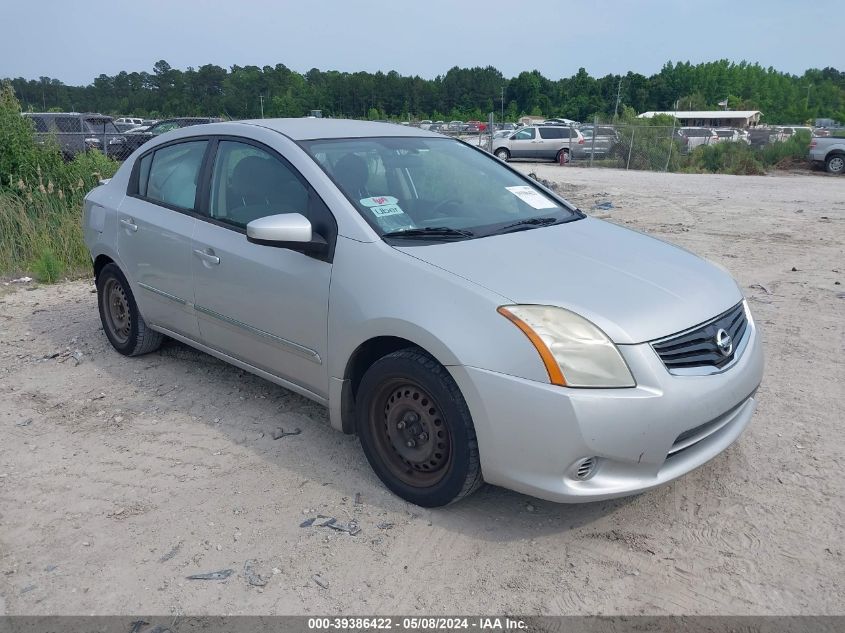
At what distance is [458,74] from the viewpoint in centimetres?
11731

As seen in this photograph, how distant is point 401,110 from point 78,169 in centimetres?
9193

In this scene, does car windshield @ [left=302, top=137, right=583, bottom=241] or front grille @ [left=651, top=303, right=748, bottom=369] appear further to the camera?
car windshield @ [left=302, top=137, right=583, bottom=241]

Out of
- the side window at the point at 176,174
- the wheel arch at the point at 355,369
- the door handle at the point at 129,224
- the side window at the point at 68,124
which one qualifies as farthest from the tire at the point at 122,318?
the side window at the point at 68,124

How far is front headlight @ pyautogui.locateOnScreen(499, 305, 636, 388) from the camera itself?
9.16ft

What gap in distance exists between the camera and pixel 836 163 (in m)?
23.4

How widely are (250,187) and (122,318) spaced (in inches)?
76.5

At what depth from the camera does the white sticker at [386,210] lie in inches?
141

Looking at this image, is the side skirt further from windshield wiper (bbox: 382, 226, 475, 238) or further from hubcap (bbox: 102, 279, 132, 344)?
windshield wiper (bbox: 382, 226, 475, 238)

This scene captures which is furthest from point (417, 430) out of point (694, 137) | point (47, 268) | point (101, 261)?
point (694, 137)

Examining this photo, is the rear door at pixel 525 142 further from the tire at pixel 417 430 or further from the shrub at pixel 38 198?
the tire at pixel 417 430

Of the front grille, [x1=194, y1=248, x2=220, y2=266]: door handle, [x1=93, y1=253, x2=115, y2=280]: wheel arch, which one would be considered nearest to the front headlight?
the front grille

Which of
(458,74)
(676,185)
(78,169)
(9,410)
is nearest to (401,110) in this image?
(458,74)

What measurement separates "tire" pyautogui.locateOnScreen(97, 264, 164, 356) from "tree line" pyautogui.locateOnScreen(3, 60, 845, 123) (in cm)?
4487

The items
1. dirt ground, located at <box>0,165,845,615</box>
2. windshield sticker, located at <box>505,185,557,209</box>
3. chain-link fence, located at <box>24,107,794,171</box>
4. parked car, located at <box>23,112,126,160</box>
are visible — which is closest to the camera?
dirt ground, located at <box>0,165,845,615</box>
